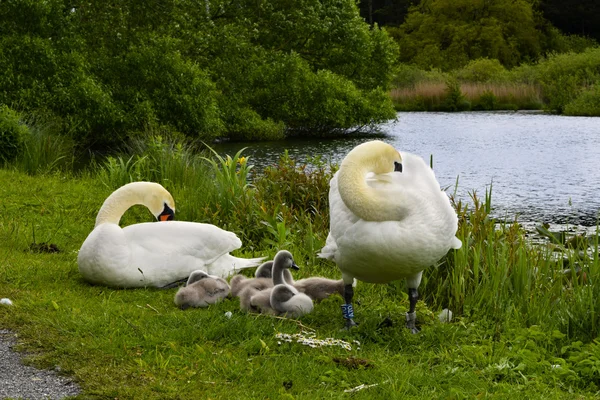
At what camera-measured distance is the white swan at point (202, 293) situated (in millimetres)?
5686

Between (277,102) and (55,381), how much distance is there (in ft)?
91.2

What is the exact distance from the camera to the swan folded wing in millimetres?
6418

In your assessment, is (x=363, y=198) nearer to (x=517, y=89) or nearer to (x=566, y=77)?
(x=566, y=77)

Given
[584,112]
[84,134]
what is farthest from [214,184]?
[584,112]

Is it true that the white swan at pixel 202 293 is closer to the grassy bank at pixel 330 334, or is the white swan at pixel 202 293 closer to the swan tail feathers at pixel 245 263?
the grassy bank at pixel 330 334

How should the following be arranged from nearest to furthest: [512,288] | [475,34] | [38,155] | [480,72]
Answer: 1. [512,288]
2. [38,155]
3. [480,72]
4. [475,34]

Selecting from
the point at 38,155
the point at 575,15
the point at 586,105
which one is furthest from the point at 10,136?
the point at 575,15

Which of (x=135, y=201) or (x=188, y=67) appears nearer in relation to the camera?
(x=135, y=201)

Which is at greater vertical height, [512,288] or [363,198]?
[363,198]

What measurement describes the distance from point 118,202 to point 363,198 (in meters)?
2.71

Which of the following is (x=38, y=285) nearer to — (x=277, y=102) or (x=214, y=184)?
(x=214, y=184)

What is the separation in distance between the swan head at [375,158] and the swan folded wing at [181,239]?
6.51ft

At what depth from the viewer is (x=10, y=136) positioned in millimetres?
13977

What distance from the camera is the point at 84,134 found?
73.5 feet
